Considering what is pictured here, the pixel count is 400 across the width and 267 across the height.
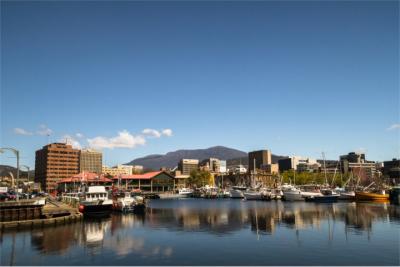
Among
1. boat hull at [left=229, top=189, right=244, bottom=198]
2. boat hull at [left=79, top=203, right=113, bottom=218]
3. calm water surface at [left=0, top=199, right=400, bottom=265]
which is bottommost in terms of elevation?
boat hull at [left=229, top=189, right=244, bottom=198]

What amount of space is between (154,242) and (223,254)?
13042 millimetres

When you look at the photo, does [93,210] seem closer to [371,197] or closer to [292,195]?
[292,195]

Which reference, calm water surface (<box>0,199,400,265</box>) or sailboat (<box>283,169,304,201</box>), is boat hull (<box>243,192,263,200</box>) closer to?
sailboat (<box>283,169,304,201</box>)

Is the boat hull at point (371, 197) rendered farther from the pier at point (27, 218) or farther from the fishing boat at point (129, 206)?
the pier at point (27, 218)

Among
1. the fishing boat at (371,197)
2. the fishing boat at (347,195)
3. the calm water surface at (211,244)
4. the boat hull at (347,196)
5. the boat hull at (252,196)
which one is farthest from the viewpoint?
the boat hull at (252,196)

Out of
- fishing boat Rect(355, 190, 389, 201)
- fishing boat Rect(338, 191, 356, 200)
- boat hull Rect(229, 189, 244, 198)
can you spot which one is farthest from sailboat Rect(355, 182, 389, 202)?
boat hull Rect(229, 189, 244, 198)

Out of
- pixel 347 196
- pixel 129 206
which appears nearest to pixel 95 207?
pixel 129 206

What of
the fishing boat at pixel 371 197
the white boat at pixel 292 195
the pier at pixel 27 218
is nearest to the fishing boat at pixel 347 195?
the fishing boat at pixel 371 197

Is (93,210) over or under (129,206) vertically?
over

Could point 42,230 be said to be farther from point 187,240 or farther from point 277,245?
point 277,245

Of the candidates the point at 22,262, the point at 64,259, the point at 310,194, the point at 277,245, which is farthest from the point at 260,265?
the point at 310,194

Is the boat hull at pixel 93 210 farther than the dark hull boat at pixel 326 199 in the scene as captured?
No

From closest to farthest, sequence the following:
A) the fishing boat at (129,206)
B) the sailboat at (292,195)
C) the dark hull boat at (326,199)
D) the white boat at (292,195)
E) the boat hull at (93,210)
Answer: the boat hull at (93,210) < the fishing boat at (129,206) < the dark hull boat at (326,199) < the white boat at (292,195) < the sailboat at (292,195)

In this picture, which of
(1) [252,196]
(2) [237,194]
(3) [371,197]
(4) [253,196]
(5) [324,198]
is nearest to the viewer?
(3) [371,197]
